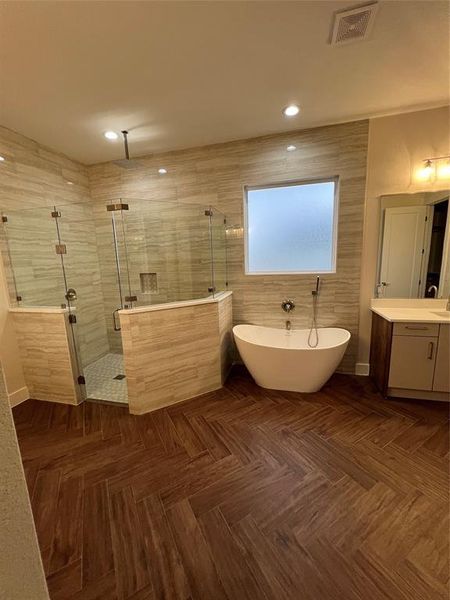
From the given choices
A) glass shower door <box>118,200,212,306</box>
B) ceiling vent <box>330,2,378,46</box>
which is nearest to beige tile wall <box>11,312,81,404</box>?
glass shower door <box>118,200,212,306</box>

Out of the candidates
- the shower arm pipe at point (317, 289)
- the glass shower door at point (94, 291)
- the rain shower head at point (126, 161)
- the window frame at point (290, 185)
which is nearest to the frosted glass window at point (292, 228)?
the window frame at point (290, 185)

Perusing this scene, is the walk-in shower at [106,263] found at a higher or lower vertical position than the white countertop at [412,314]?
higher

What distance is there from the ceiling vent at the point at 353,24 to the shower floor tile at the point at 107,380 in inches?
134

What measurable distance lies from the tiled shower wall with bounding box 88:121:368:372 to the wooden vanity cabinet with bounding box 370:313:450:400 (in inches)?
22.4

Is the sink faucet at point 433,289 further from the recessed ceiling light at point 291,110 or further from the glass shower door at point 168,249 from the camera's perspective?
the glass shower door at point 168,249

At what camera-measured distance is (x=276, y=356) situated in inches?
100

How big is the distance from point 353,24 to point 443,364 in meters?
2.75

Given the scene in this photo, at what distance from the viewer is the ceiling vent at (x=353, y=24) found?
56.6 inches

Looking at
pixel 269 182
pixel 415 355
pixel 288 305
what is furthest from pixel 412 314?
pixel 269 182

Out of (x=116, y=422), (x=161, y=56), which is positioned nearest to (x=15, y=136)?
(x=161, y=56)

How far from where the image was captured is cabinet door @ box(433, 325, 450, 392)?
2.29 metres

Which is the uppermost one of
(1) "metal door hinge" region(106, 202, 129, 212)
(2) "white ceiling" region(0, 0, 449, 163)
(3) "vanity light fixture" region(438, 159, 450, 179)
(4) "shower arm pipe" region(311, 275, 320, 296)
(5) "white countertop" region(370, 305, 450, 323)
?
(2) "white ceiling" region(0, 0, 449, 163)

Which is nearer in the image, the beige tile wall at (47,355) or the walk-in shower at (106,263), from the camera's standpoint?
the beige tile wall at (47,355)

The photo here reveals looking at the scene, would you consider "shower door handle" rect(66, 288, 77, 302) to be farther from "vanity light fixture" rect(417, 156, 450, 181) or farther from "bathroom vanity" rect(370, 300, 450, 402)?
"vanity light fixture" rect(417, 156, 450, 181)
